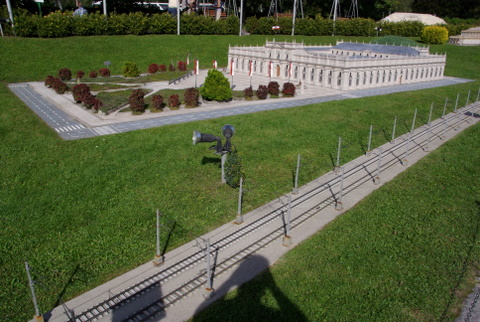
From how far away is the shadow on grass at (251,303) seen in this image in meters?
12.7

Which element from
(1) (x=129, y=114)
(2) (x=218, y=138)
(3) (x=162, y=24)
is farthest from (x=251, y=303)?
(3) (x=162, y=24)

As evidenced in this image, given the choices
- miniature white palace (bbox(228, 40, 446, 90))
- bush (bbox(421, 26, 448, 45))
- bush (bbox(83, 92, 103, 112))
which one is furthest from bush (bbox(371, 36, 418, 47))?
bush (bbox(83, 92, 103, 112))

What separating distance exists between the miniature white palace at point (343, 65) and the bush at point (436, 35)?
27651mm

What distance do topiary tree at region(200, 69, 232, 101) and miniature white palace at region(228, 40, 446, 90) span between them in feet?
23.4

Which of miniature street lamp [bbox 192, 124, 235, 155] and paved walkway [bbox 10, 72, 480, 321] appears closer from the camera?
paved walkway [bbox 10, 72, 480, 321]

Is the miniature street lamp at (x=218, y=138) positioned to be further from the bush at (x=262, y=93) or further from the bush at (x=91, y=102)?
the bush at (x=262, y=93)

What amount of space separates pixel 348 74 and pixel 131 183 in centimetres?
3789

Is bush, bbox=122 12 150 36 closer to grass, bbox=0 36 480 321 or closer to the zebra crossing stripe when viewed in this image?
grass, bbox=0 36 480 321

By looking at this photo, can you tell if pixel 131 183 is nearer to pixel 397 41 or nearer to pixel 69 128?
pixel 69 128

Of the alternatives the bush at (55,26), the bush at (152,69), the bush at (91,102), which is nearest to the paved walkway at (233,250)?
the bush at (91,102)

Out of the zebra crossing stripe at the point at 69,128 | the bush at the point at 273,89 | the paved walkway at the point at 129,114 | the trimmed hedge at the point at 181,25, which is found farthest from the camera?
the trimmed hedge at the point at 181,25

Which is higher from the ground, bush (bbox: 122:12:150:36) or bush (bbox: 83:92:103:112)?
bush (bbox: 122:12:150:36)

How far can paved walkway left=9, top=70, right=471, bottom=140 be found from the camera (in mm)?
32812

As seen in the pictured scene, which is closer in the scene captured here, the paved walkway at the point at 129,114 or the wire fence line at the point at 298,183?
the wire fence line at the point at 298,183
